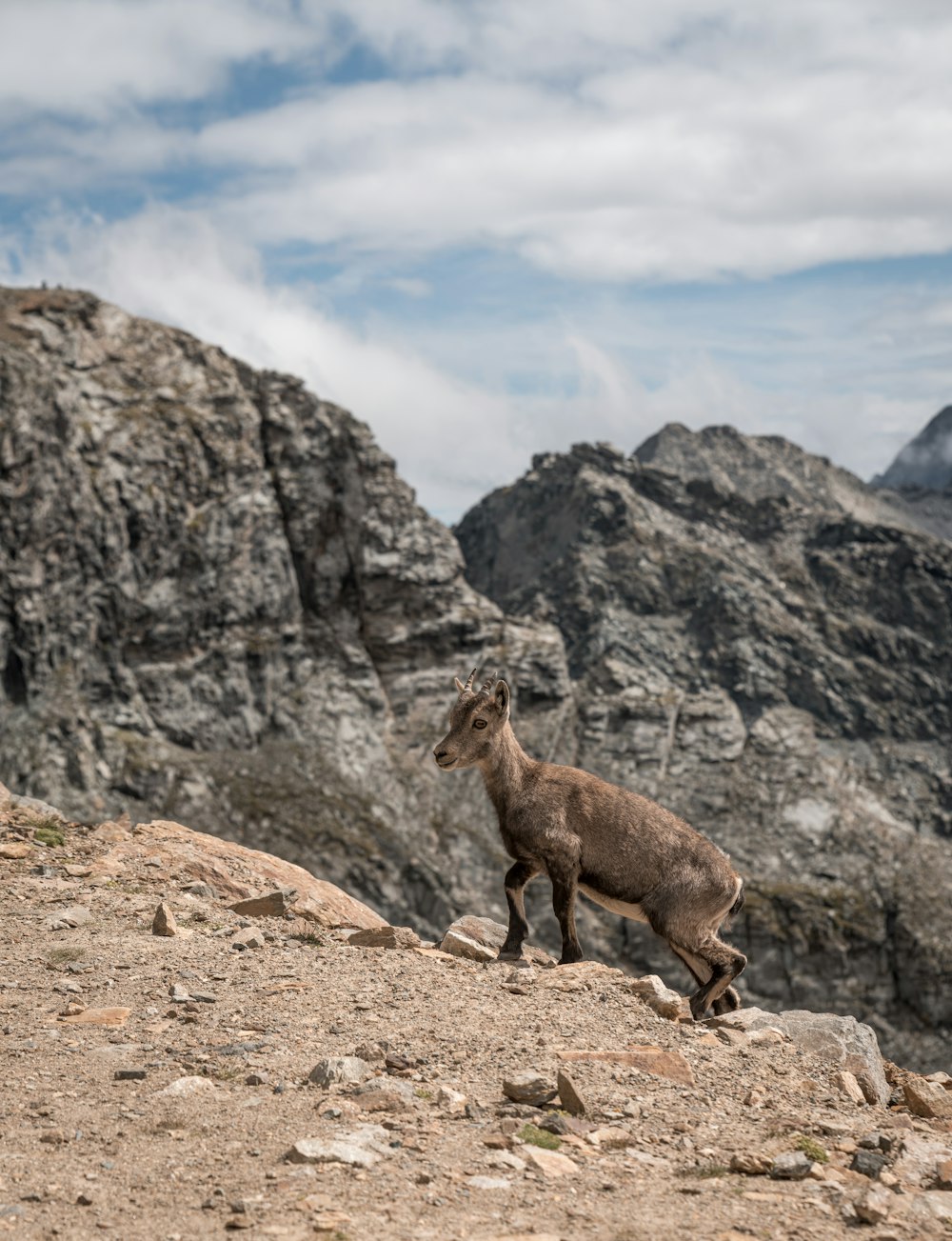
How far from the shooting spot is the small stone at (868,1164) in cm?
1103

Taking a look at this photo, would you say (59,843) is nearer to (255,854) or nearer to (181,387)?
(255,854)

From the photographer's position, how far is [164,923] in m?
17.6

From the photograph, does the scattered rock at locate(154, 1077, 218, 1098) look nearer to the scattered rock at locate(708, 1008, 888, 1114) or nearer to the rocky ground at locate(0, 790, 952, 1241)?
the rocky ground at locate(0, 790, 952, 1241)

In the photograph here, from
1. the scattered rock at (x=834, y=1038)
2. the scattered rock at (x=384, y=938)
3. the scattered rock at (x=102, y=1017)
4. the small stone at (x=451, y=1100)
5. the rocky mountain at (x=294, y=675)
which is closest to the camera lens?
the small stone at (x=451, y=1100)

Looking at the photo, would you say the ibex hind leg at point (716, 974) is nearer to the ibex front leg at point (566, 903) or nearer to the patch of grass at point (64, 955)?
the ibex front leg at point (566, 903)

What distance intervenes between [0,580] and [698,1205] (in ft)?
460

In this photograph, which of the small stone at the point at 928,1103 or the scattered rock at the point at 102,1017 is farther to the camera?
the scattered rock at the point at 102,1017

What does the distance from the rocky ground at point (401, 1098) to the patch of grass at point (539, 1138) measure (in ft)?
0.07

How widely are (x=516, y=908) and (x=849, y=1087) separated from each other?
20.3 feet

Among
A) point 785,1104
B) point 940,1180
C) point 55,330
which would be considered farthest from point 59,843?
point 55,330

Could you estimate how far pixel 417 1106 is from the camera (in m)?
11.9

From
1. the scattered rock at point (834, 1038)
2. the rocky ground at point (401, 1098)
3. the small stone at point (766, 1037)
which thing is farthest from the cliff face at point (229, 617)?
the small stone at point (766, 1037)

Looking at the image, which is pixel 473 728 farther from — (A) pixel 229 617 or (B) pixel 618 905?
(A) pixel 229 617

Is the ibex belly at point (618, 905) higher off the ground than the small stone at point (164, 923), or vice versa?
the ibex belly at point (618, 905)
